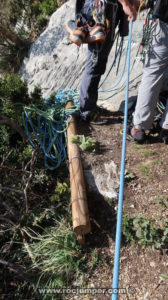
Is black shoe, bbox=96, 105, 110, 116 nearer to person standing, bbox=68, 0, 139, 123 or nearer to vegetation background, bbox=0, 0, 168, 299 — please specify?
person standing, bbox=68, 0, 139, 123

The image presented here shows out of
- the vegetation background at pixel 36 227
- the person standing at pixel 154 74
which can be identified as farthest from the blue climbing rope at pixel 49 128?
the person standing at pixel 154 74

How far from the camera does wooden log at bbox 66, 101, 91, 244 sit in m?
2.11

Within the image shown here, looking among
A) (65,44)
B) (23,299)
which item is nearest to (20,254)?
(23,299)

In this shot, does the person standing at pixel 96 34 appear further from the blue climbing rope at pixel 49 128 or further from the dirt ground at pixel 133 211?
the dirt ground at pixel 133 211

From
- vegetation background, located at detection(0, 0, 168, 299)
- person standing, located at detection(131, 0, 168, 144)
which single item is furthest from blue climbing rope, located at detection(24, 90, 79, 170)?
person standing, located at detection(131, 0, 168, 144)

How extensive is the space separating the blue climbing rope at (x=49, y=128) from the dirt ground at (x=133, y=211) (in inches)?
11.9

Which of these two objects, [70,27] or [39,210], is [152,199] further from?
[70,27]

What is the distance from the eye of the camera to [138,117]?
283 cm

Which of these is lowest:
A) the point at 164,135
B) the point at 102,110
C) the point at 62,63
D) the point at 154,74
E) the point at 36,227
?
the point at 36,227

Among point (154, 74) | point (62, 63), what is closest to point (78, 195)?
point (154, 74)

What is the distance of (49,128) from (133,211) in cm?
157

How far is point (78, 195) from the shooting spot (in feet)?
7.70

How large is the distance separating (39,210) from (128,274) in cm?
108

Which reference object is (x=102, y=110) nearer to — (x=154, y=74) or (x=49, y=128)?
(x=49, y=128)
